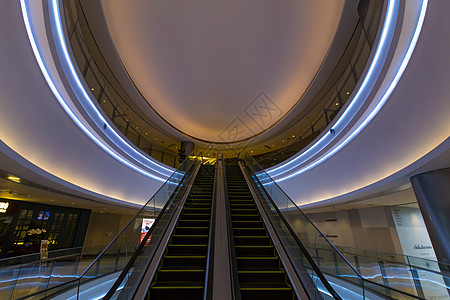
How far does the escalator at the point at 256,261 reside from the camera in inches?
117

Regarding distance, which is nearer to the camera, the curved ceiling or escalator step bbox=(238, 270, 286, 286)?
escalator step bbox=(238, 270, 286, 286)

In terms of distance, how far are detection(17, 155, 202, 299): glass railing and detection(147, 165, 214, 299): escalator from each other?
341mm

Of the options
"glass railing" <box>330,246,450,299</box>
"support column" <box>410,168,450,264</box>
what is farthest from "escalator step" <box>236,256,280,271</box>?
"support column" <box>410,168,450,264</box>

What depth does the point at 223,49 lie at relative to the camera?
8773 millimetres

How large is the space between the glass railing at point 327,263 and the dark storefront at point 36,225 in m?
9.42

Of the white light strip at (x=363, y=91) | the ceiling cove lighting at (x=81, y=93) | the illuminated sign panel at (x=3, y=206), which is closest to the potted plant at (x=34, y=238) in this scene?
the illuminated sign panel at (x=3, y=206)

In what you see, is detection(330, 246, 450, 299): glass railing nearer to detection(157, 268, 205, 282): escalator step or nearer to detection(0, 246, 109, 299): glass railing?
detection(157, 268, 205, 282): escalator step

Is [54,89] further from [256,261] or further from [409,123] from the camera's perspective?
[409,123]

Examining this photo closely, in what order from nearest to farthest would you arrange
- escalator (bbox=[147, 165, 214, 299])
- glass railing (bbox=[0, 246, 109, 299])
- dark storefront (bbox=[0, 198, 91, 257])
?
escalator (bbox=[147, 165, 214, 299]) → glass railing (bbox=[0, 246, 109, 299]) → dark storefront (bbox=[0, 198, 91, 257])

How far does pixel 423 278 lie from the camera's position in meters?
4.44

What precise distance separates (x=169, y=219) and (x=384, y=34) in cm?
543

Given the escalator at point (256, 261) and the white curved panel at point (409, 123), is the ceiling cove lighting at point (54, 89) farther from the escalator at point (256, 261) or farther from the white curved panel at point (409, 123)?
the white curved panel at point (409, 123)

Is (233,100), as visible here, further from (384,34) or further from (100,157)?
(384,34)

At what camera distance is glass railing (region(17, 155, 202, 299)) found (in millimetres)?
2271
